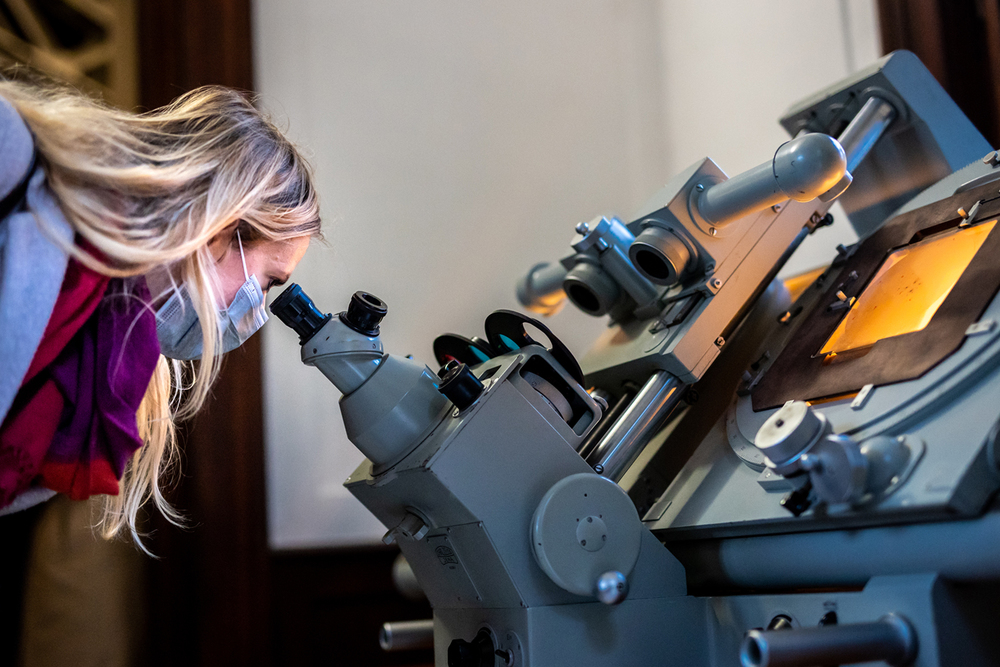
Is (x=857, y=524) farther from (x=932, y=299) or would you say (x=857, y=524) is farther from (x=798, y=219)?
(x=798, y=219)

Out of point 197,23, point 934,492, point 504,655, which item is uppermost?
point 197,23

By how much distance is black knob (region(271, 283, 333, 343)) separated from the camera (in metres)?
1.08

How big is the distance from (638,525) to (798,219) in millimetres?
622

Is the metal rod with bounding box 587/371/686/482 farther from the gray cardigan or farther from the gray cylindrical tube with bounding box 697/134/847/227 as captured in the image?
the gray cardigan

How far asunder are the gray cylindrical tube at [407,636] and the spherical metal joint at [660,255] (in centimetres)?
67

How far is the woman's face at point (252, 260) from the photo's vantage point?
109 centimetres

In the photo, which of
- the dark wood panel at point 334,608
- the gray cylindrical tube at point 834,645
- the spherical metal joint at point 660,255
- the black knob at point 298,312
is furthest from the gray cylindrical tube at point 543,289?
the gray cylindrical tube at point 834,645

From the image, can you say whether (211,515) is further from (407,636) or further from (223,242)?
(223,242)

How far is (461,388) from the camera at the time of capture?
1.04 meters

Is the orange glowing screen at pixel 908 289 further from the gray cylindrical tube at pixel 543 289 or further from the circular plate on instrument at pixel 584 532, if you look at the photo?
the gray cylindrical tube at pixel 543 289

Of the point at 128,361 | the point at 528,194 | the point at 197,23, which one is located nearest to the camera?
the point at 128,361

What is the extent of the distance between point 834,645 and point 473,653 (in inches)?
17.8

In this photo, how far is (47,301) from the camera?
86 centimetres

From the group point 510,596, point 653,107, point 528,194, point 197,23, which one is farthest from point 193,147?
point 653,107
